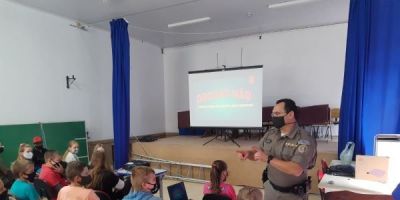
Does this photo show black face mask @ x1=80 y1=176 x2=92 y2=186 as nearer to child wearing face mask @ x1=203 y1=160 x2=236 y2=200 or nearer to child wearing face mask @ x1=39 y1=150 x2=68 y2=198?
child wearing face mask @ x1=39 y1=150 x2=68 y2=198

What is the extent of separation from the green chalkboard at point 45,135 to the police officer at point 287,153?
13.5ft

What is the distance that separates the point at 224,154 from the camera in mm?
5258

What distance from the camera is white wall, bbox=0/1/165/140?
4.64m

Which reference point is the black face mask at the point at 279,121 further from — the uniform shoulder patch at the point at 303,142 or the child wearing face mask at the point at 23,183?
the child wearing face mask at the point at 23,183

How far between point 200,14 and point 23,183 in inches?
173

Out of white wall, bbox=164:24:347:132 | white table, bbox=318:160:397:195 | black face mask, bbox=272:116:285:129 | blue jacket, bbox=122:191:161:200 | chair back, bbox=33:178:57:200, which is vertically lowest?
chair back, bbox=33:178:57:200

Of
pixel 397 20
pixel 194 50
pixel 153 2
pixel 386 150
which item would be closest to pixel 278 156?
pixel 386 150

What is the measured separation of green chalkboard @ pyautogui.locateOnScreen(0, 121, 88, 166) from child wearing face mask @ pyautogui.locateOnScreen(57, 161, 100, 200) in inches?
110

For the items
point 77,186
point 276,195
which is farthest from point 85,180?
point 276,195

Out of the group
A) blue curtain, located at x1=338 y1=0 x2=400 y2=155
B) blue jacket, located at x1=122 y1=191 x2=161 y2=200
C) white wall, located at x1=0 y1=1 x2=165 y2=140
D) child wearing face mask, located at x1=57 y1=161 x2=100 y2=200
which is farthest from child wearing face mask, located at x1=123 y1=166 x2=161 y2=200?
white wall, located at x1=0 y1=1 x2=165 y2=140

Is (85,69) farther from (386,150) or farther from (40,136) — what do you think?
(386,150)

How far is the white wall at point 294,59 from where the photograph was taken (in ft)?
21.1

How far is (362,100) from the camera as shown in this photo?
3.57 m

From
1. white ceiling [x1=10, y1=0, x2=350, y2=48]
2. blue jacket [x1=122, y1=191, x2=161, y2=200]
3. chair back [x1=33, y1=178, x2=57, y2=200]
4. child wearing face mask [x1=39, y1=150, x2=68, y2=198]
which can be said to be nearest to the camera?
blue jacket [x1=122, y1=191, x2=161, y2=200]
